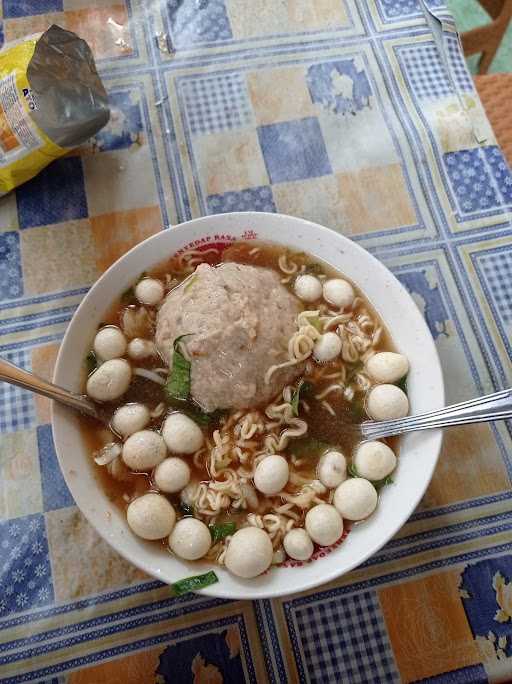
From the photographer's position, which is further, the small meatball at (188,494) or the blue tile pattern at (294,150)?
the blue tile pattern at (294,150)

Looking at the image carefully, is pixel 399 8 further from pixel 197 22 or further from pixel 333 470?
pixel 333 470

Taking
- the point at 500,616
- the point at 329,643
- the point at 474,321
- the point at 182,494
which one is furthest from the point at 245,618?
the point at 474,321

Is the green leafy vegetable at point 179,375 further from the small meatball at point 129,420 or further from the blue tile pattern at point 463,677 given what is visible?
the blue tile pattern at point 463,677

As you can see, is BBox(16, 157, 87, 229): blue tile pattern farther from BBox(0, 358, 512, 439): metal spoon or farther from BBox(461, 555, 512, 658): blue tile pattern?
BBox(461, 555, 512, 658): blue tile pattern

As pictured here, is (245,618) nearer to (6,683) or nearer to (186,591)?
(186,591)

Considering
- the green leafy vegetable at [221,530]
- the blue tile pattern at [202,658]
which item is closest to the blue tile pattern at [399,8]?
the green leafy vegetable at [221,530]

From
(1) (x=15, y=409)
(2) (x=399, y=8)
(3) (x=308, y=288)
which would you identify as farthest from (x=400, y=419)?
(2) (x=399, y=8)
